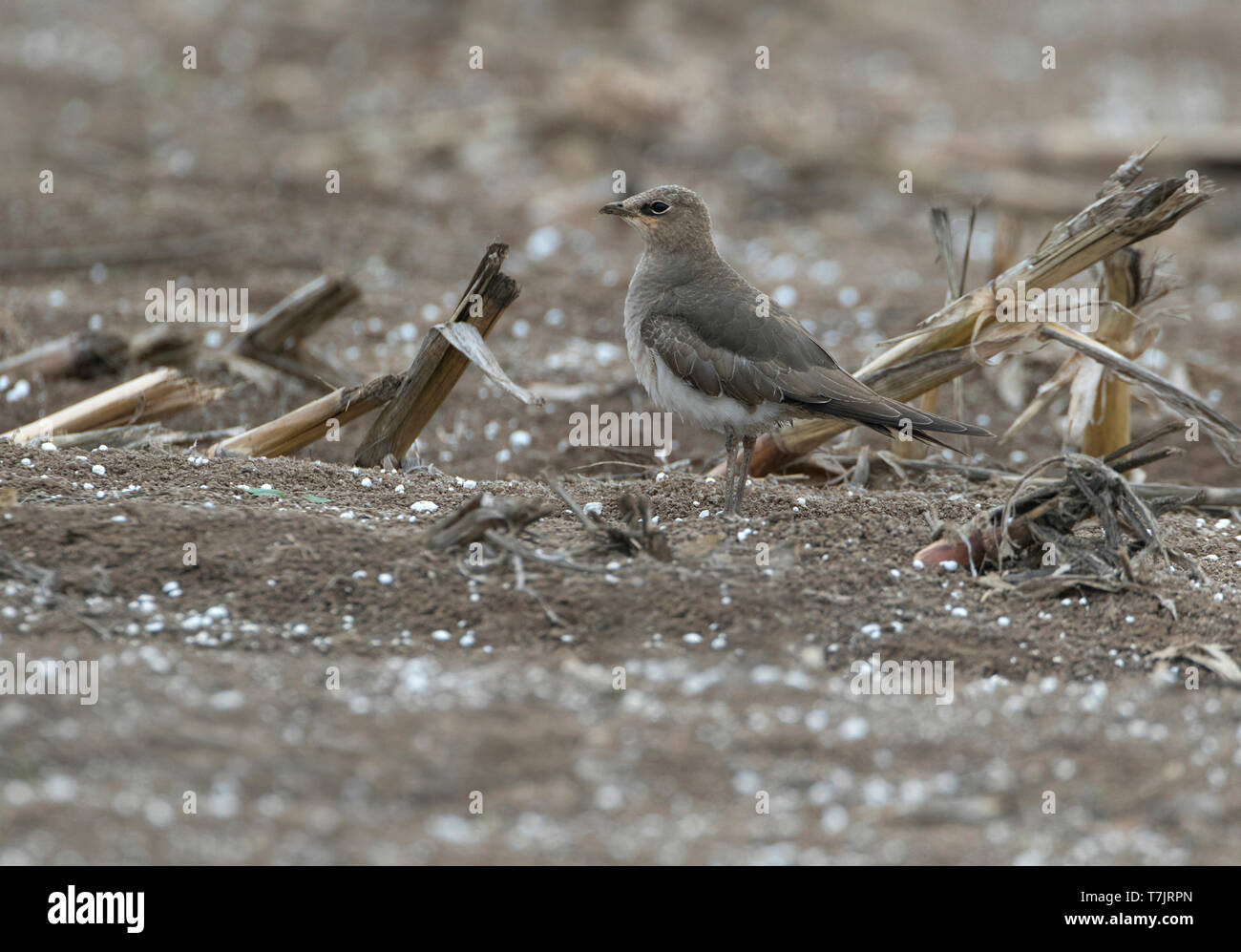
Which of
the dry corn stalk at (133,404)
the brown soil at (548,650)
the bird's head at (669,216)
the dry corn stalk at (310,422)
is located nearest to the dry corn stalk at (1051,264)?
the brown soil at (548,650)

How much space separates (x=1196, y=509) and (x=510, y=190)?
24.9 feet

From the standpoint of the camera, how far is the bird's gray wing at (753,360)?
203 inches

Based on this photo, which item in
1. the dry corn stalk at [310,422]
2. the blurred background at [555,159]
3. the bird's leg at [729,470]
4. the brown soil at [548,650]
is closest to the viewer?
the brown soil at [548,650]

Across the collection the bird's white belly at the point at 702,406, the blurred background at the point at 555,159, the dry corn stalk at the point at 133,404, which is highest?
the blurred background at the point at 555,159

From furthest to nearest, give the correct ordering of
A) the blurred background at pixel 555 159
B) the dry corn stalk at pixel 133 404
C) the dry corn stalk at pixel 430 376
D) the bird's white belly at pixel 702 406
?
the blurred background at pixel 555 159 → the dry corn stalk at pixel 133 404 → the dry corn stalk at pixel 430 376 → the bird's white belly at pixel 702 406

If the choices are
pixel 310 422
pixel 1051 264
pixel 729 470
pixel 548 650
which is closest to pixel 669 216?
pixel 729 470

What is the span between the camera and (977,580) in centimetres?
470

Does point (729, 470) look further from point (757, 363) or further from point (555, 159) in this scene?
point (555, 159)

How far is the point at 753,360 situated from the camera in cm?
529

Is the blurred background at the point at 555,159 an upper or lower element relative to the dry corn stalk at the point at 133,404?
upper

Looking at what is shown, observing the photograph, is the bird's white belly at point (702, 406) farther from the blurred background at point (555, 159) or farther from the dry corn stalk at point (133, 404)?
the dry corn stalk at point (133, 404)
